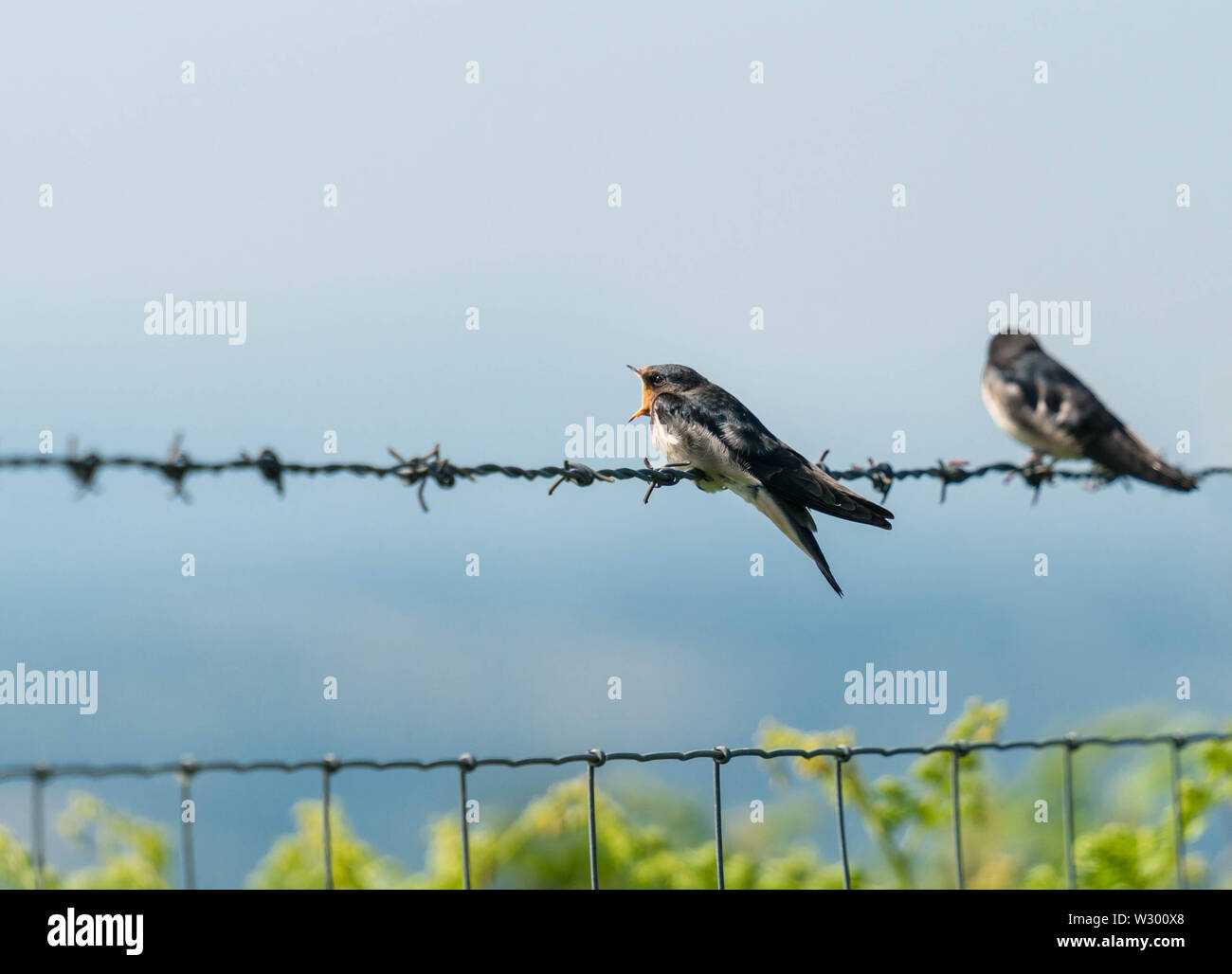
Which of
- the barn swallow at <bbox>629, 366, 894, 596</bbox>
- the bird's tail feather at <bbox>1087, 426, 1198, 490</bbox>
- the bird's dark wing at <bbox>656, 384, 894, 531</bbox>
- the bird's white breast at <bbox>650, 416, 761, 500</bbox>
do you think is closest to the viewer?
the bird's tail feather at <bbox>1087, 426, 1198, 490</bbox>

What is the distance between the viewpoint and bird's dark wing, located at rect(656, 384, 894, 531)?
5.56m

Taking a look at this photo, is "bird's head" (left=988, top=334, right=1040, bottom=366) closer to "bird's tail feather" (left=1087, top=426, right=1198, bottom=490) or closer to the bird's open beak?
"bird's tail feather" (left=1087, top=426, right=1198, bottom=490)

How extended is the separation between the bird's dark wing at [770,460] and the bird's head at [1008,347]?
42.7 inches

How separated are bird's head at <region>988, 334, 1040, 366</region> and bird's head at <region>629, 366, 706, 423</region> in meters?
1.90

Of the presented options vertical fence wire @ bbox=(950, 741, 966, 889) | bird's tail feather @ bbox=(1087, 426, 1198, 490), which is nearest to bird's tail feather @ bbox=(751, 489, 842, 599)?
bird's tail feather @ bbox=(1087, 426, 1198, 490)

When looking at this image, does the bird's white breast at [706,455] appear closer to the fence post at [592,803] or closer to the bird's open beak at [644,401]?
the bird's open beak at [644,401]

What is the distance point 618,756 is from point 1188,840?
572 cm

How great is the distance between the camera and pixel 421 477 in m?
4.06

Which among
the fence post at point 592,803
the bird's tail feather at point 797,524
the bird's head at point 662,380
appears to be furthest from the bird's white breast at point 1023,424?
the fence post at point 592,803

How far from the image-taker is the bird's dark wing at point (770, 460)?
5.56 meters

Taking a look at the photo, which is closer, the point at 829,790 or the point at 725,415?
the point at 725,415

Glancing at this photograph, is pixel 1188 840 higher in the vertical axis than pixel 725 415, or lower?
lower
